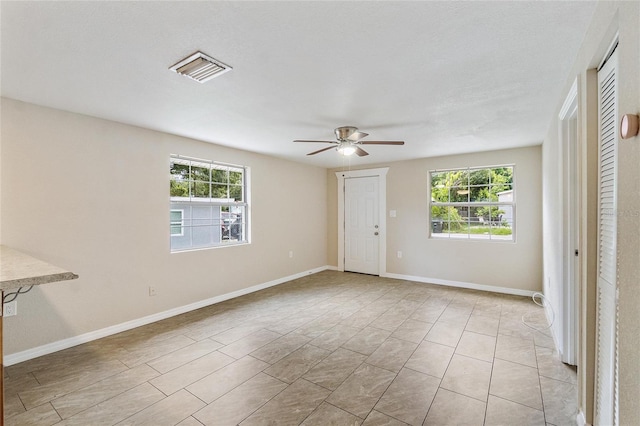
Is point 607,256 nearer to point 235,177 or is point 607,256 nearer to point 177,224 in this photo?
point 177,224

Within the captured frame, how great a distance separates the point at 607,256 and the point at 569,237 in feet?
3.88

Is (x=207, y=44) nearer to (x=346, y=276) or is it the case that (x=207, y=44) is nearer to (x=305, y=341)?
(x=305, y=341)

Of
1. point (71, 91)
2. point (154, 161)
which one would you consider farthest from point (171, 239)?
point (71, 91)

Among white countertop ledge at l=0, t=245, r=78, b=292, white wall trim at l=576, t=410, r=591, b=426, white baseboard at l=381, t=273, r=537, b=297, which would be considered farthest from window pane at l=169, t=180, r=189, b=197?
white wall trim at l=576, t=410, r=591, b=426

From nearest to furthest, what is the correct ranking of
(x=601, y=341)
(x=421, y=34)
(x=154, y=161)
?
(x=601, y=341) < (x=421, y=34) < (x=154, y=161)

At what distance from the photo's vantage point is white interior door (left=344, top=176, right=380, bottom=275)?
19.1 ft

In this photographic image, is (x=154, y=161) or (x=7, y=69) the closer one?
(x=7, y=69)

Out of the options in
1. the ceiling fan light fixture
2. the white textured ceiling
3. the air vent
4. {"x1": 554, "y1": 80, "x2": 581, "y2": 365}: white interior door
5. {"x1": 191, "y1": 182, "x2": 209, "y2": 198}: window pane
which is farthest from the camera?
{"x1": 191, "y1": 182, "x2": 209, "y2": 198}: window pane

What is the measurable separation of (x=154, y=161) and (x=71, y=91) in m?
1.17

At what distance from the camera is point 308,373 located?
2.34 metres

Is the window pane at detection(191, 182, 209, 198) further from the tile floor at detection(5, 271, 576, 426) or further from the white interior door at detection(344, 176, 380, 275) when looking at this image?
the white interior door at detection(344, 176, 380, 275)

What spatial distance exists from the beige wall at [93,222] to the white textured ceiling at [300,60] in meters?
0.29

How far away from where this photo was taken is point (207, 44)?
169cm

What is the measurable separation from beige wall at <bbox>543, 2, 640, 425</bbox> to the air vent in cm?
200
